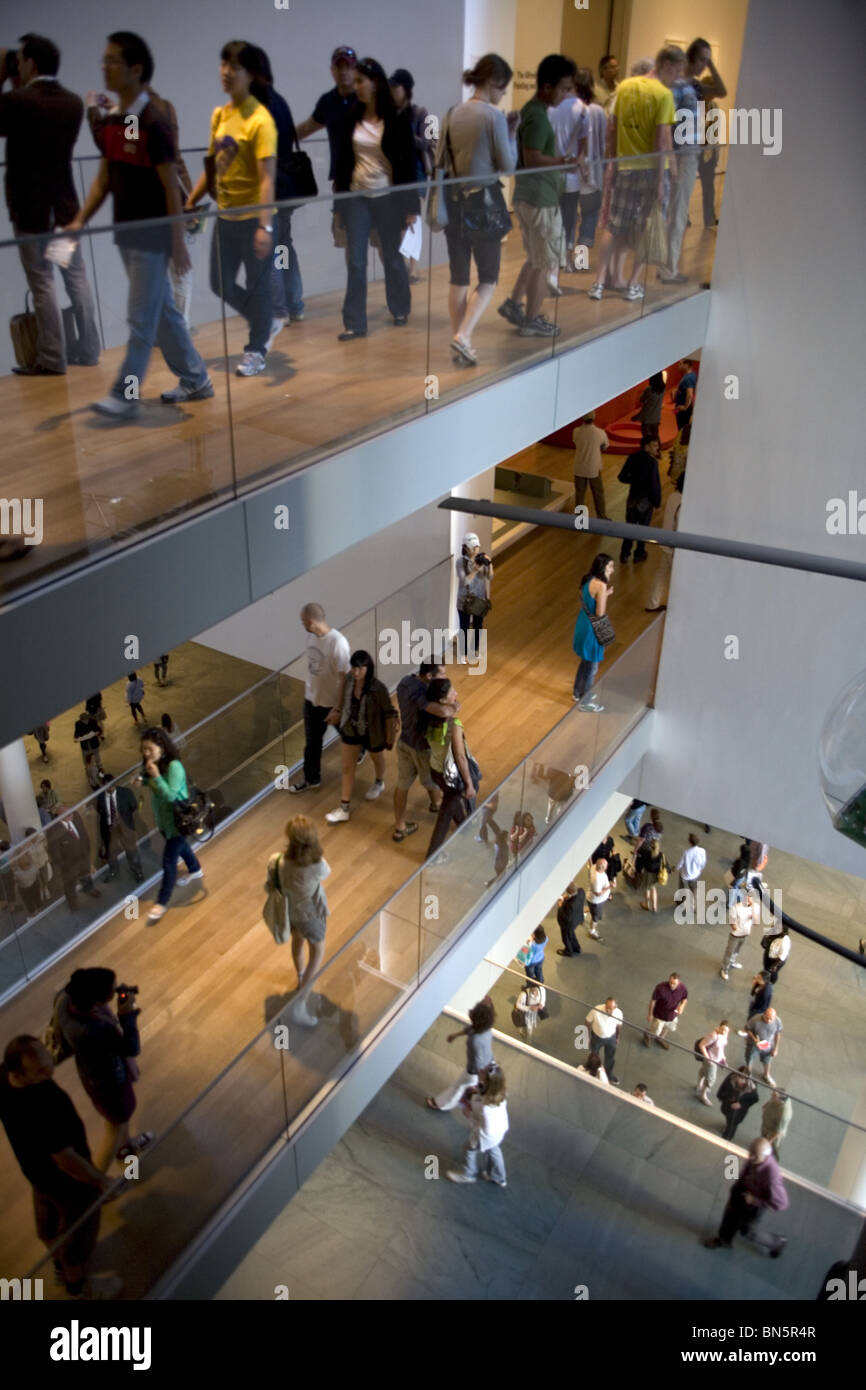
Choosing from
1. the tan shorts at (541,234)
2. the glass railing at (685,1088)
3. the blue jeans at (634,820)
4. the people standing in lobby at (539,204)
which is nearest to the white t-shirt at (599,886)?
the blue jeans at (634,820)

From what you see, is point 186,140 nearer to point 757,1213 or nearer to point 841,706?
point 841,706

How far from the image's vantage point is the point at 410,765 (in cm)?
706

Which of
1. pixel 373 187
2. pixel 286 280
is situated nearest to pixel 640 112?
pixel 373 187

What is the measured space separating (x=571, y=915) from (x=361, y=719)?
22.6ft

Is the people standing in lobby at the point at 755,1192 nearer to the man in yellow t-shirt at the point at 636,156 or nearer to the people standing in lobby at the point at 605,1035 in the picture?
the people standing in lobby at the point at 605,1035

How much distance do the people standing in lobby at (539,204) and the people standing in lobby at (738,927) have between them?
8926 millimetres

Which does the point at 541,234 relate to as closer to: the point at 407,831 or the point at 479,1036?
the point at 407,831

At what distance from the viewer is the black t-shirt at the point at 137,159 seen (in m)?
4.39

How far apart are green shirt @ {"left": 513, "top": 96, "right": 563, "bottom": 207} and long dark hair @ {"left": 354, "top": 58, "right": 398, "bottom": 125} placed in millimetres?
844

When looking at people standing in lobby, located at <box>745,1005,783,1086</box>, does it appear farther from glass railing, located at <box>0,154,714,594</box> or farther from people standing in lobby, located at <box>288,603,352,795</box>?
glass railing, located at <box>0,154,714,594</box>

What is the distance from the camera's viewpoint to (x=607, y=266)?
6.95 meters

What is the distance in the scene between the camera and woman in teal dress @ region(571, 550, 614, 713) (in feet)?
27.5
